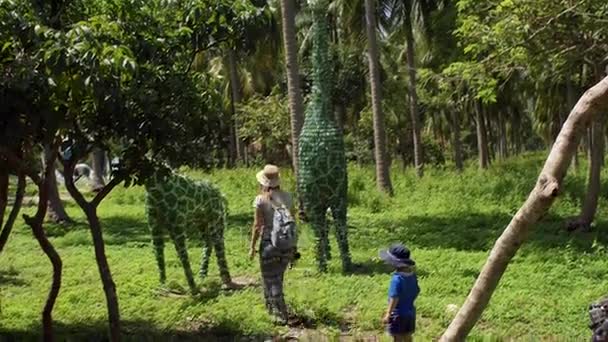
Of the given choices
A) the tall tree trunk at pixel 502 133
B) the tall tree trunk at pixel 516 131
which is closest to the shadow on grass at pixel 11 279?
the tall tree trunk at pixel 502 133

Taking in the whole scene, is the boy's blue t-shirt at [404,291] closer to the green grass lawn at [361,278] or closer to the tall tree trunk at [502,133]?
the green grass lawn at [361,278]

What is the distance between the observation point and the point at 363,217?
1470 cm

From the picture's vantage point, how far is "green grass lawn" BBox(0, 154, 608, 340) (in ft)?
26.2

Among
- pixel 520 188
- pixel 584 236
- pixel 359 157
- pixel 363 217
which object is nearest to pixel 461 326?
pixel 584 236

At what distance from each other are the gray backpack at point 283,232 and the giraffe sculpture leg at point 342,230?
235 cm

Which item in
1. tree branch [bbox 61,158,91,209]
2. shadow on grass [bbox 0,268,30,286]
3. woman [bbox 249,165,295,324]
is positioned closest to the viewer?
tree branch [bbox 61,158,91,209]

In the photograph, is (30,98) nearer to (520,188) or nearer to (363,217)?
(363,217)

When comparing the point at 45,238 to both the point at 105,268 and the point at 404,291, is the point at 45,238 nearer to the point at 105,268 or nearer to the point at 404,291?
the point at 105,268

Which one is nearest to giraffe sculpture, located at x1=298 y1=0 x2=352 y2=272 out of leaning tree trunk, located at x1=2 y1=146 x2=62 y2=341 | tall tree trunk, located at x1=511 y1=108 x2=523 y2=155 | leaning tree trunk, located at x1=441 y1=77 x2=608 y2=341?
leaning tree trunk, located at x1=2 y1=146 x2=62 y2=341

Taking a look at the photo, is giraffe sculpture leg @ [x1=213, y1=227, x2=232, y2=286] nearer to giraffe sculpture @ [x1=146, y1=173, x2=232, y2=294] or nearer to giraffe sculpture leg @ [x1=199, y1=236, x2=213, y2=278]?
giraffe sculpture @ [x1=146, y1=173, x2=232, y2=294]

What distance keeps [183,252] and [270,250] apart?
1.79 m

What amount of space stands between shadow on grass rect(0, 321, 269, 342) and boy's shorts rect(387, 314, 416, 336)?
5.08 ft

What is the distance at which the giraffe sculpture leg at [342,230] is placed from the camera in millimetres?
10070

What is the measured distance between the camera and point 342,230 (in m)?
→ 10.1
